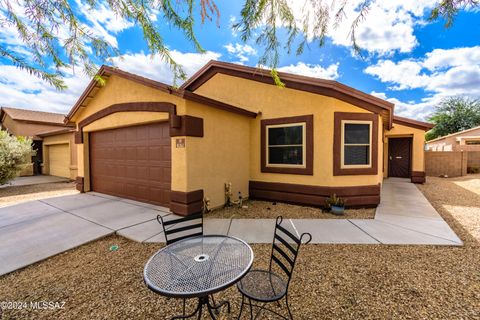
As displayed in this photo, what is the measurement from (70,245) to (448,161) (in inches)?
758

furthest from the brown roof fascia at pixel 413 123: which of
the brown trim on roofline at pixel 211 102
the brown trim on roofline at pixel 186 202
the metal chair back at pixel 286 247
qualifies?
the brown trim on roofline at pixel 186 202

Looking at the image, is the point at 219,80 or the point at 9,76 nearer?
the point at 9,76

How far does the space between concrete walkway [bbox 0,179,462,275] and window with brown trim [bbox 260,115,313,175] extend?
203 centimetres

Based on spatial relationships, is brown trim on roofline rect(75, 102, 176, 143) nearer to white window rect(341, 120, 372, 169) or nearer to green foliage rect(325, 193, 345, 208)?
green foliage rect(325, 193, 345, 208)

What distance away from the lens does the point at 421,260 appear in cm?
324

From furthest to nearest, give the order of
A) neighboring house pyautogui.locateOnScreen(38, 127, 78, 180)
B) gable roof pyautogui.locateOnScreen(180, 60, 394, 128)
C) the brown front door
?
neighboring house pyautogui.locateOnScreen(38, 127, 78, 180)
the brown front door
gable roof pyautogui.locateOnScreen(180, 60, 394, 128)

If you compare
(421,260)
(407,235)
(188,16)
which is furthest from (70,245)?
(407,235)

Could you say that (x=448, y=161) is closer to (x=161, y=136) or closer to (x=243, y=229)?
(x=243, y=229)

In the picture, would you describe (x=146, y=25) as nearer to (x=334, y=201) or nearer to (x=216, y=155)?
(x=216, y=155)

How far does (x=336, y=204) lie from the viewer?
5.65 metres

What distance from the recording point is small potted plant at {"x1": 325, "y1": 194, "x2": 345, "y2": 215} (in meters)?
5.55

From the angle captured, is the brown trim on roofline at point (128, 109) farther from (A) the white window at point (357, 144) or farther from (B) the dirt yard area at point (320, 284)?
(A) the white window at point (357, 144)

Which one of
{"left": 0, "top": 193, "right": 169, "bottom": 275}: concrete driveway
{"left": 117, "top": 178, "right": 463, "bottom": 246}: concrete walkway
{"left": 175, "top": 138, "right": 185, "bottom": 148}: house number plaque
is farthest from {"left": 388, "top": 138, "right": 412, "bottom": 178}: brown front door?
{"left": 0, "top": 193, "right": 169, "bottom": 275}: concrete driveway

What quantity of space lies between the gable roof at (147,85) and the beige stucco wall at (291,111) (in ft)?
2.29
